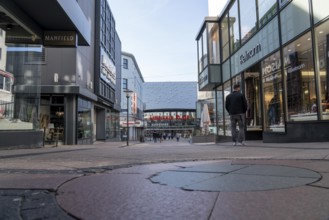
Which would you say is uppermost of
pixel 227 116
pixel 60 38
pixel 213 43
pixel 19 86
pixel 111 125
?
pixel 213 43

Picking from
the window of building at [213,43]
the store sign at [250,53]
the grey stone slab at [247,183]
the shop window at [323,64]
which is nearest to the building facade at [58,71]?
the grey stone slab at [247,183]

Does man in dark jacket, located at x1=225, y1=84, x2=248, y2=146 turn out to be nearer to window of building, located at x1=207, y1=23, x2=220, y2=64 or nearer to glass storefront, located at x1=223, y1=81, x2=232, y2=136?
glass storefront, located at x1=223, y1=81, x2=232, y2=136

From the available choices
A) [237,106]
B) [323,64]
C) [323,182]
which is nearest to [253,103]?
[323,64]

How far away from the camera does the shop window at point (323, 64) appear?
9.55 metres

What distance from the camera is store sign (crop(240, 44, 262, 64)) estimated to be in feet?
48.9

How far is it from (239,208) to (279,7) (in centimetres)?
1158

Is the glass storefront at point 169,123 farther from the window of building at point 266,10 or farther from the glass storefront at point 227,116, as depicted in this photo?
the window of building at point 266,10

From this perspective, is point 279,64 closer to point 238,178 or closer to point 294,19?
point 294,19

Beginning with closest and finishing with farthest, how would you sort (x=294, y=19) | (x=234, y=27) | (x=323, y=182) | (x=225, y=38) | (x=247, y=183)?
(x=323, y=182) → (x=247, y=183) → (x=294, y=19) → (x=234, y=27) → (x=225, y=38)

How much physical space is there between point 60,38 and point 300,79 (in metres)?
7.58

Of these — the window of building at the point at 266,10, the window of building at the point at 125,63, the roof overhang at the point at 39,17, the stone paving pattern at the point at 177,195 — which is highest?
the window of building at the point at 125,63

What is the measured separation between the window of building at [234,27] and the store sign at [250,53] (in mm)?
1132

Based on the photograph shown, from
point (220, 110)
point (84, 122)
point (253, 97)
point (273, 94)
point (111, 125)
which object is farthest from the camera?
point (111, 125)

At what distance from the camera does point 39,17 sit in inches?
337
